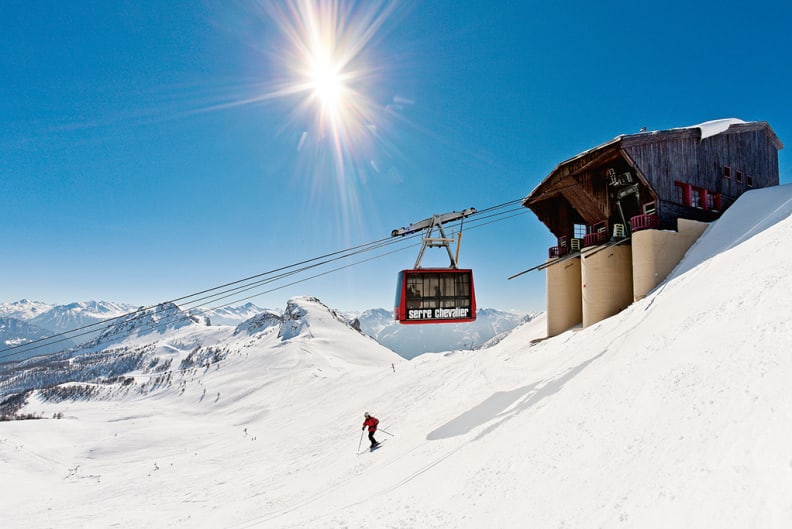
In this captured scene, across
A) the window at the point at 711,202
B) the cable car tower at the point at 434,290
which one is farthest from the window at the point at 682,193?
the cable car tower at the point at 434,290

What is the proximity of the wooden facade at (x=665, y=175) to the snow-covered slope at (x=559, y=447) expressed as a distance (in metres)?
2.91

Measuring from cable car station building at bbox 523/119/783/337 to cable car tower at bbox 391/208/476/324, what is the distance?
275 inches

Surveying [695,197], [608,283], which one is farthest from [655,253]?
[695,197]

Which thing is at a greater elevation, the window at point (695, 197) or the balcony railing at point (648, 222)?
the window at point (695, 197)

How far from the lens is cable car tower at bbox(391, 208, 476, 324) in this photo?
17.5m

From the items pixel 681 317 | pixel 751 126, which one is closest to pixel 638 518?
pixel 681 317

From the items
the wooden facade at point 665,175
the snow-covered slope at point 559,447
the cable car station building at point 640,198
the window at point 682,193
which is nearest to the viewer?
the snow-covered slope at point 559,447

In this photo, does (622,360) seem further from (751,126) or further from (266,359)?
(266,359)

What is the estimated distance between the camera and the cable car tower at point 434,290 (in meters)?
17.5

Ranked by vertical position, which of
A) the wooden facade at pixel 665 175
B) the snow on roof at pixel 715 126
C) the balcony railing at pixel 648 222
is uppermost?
the snow on roof at pixel 715 126

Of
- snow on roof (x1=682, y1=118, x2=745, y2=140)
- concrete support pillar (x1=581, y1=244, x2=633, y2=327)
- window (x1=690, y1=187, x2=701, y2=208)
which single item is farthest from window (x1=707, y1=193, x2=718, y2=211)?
concrete support pillar (x1=581, y1=244, x2=633, y2=327)

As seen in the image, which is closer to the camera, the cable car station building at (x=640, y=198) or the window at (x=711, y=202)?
the cable car station building at (x=640, y=198)

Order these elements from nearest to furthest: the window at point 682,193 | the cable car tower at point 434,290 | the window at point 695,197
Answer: the cable car tower at point 434,290
the window at point 682,193
the window at point 695,197

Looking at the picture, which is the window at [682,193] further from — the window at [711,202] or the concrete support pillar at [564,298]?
the concrete support pillar at [564,298]
